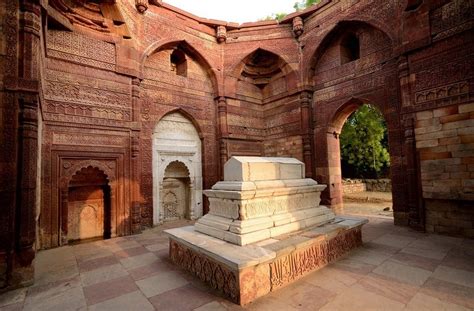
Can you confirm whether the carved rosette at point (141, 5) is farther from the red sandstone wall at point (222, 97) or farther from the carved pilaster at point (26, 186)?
the carved pilaster at point (26, 186)

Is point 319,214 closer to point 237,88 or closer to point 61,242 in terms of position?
point 61,242

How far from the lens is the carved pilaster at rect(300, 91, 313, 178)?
827 cm

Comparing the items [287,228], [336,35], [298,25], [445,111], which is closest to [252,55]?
[298,25]

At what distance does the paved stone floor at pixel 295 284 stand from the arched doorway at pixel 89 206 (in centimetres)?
143

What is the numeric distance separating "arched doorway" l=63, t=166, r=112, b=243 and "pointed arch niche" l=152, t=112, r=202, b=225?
140 cm

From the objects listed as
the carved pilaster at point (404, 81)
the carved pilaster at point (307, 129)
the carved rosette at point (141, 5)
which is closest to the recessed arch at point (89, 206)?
the carved rosette at point (141, 5)

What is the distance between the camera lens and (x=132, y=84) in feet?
21.7

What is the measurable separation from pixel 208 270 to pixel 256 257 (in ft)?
2.60

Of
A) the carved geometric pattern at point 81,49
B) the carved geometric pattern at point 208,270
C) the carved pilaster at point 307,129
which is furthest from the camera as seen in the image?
the carved pilaster at point 307,129

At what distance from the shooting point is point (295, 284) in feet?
9.98

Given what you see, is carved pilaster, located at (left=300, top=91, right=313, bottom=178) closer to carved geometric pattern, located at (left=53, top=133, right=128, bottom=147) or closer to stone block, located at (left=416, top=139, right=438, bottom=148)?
stone block, located at (left=416, top=139, right=438, bottom=148)

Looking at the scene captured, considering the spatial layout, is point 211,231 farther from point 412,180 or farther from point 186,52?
point 186,52

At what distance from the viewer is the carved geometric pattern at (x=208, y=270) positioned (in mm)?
2693

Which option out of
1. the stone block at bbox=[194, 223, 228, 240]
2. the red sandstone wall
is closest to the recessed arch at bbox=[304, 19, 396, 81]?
the red sandstone wall
